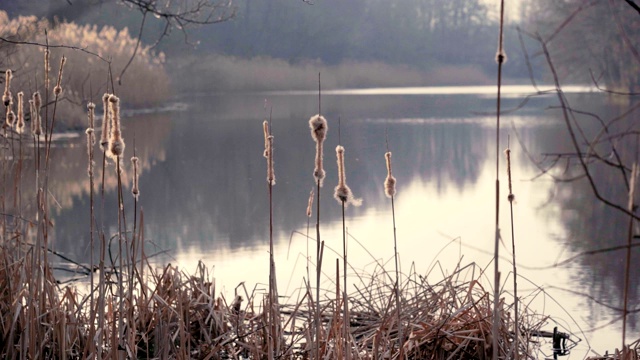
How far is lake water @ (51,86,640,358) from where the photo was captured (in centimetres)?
374

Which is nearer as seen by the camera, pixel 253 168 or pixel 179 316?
pixel 179 316

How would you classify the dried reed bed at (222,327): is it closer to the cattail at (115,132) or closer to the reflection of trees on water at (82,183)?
the cattail at (115,132)

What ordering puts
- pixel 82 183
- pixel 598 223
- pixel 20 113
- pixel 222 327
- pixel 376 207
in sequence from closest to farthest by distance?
pixel 20 113, pixel 222 327, pixel 598 223, pixel 376 207, pixel 82 183

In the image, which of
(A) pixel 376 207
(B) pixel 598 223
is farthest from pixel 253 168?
(B) pixel 598 223

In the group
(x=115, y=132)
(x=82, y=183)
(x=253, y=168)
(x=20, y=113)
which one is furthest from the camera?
(x=253, y=168)

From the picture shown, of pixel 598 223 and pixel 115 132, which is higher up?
pixel 115 132

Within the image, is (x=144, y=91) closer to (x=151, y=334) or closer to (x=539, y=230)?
(x=539, y=230)

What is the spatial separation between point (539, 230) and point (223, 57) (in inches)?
745

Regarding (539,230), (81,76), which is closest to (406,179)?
(539,230)

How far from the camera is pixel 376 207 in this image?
5852mm

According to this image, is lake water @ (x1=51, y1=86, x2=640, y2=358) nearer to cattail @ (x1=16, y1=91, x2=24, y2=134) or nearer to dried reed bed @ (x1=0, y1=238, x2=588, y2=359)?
dried reed bed @ (x1=0, y1=238, x2=588, y2=359)

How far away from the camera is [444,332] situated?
84.1 inches

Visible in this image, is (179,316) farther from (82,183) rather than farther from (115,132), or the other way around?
(82,183)

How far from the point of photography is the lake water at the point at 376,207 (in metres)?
3.74
